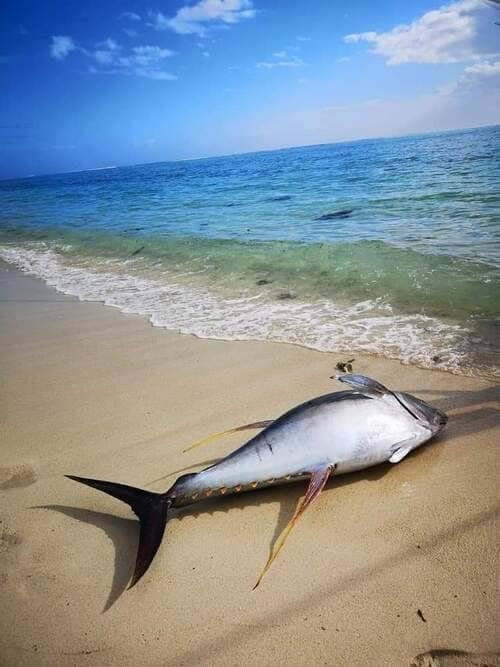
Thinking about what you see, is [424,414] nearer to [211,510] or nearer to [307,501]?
[307,501]

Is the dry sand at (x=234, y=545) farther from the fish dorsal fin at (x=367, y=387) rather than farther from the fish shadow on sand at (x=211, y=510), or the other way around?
the fish dorsal fin at (x=367, y=387)

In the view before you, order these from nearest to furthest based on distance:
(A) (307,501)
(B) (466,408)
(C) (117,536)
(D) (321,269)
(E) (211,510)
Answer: (A) (307,501) → (C) (117,536) → (E) (211,510) → (B) (466,408) → (D) (321,269)

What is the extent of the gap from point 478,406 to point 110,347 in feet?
12.6

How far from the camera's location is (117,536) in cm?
224

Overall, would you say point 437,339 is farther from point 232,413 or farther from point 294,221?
point 294,221

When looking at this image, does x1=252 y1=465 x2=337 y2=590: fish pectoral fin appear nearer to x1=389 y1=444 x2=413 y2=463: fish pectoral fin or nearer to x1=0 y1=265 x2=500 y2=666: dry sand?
x1=0 y1=265 x2=500 y2=666: dry sand

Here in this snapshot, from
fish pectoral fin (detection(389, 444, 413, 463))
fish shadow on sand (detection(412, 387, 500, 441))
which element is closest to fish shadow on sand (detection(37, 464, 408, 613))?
fish pectoral fin (detection(389, 444, 413, 463))

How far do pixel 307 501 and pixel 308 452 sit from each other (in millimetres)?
312

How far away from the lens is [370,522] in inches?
84.7

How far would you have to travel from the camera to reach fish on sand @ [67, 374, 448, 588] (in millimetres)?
2156

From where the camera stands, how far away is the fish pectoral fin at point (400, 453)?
2355mm

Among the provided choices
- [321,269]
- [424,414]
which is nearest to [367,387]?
[424,414]

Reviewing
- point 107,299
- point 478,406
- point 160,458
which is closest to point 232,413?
point 160,458

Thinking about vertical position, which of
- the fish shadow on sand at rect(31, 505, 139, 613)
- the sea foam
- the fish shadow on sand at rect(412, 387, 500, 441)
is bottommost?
the fish shadow on sand at rect(31, 505, 139, 613)
